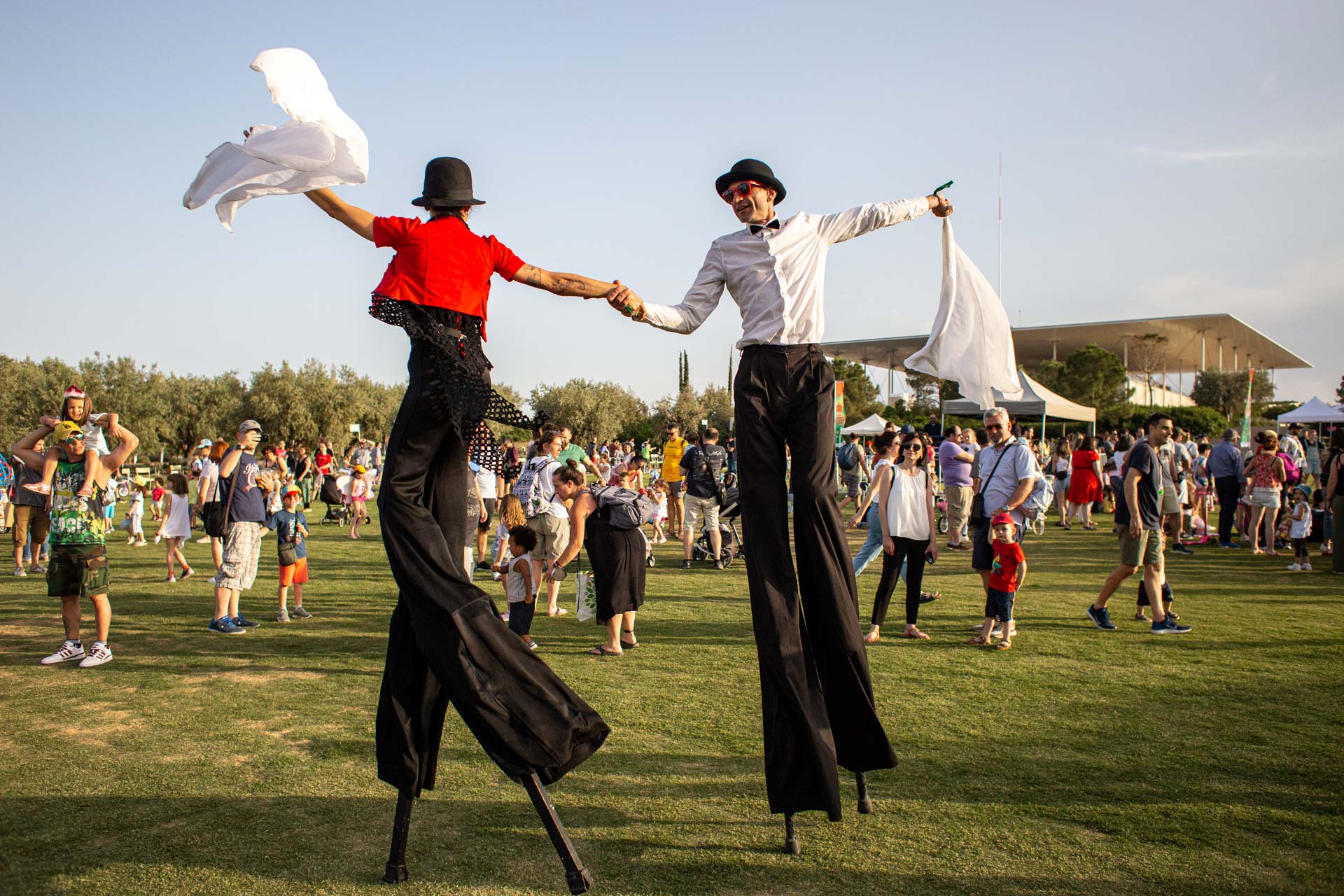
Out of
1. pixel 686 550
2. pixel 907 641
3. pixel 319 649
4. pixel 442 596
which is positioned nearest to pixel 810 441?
pixel 442 596

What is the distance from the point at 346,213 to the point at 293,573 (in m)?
6.81

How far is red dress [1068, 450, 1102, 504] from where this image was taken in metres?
18.5

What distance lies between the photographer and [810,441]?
12.3 ft

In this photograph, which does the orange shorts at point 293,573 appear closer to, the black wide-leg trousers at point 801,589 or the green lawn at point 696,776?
the green lawn at point 696,776

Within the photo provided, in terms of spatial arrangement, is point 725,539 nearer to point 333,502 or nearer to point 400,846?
point 333,502

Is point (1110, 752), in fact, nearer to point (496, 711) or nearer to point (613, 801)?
point (613, 801)

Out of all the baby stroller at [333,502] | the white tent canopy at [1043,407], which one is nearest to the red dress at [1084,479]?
the white tent canopy at [1043,407]

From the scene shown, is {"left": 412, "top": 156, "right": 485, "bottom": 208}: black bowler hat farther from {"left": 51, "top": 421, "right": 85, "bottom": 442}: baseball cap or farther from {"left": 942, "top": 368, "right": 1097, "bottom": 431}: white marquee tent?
{"left": 942, "top": 368, "right": 1097, "bottom": 431}: white marquee tent

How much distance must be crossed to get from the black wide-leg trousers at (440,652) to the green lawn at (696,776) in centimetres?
51

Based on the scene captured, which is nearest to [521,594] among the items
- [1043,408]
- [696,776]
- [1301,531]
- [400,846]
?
[696,776]

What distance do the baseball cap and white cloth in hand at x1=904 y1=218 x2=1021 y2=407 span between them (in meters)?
6.43

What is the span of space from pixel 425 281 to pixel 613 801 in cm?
251

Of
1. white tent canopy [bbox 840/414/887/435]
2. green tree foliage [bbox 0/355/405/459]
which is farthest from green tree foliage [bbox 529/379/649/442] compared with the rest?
white tent canopy [bbox 840/414/887/435]

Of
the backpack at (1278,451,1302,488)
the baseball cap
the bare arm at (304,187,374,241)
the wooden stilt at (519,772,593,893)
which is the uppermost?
the bare arm at (304,187,374,241)
